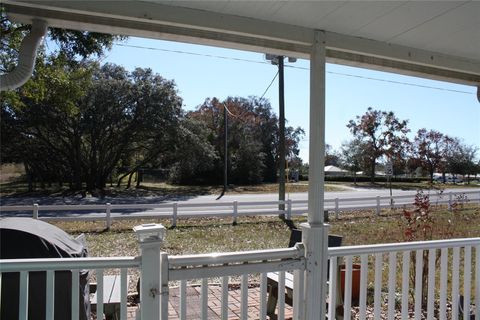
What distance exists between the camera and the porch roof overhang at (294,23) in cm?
264

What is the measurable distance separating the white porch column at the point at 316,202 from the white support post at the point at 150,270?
3.32 ft

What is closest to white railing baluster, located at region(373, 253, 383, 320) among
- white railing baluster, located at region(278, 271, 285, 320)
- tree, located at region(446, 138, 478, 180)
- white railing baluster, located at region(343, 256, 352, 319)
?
white railing baluster, located at region(343, 256, 352, 319)

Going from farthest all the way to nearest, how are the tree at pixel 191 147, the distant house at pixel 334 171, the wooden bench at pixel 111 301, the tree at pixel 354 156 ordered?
1. the distant house at pixel 334 171
2. the tree at pixel 354 156
3. the tree at pixel 191 147
4. the wooden bench at pixel 111 301

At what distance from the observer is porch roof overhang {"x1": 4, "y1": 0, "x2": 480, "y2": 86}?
2645 millimetres

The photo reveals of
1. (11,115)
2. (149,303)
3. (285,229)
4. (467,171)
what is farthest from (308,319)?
(467,171)

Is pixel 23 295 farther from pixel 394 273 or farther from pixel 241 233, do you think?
pixel 241 233

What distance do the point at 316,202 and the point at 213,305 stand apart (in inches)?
102

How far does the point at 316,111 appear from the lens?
9.91ft

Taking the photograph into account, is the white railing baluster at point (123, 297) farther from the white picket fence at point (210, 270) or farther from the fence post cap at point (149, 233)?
the fence post cap at point (149, 233)

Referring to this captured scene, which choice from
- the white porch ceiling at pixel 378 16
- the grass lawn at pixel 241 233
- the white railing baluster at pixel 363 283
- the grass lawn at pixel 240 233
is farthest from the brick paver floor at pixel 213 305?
the grass lawn at pixel 240 233

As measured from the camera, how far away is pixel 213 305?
16.6 feet

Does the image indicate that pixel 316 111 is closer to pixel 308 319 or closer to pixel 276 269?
pixel 276 269

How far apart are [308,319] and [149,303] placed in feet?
3.57

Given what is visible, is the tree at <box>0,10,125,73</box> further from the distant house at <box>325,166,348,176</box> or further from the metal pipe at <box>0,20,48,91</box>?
the distant house at <box>325,166,348,176</box>
